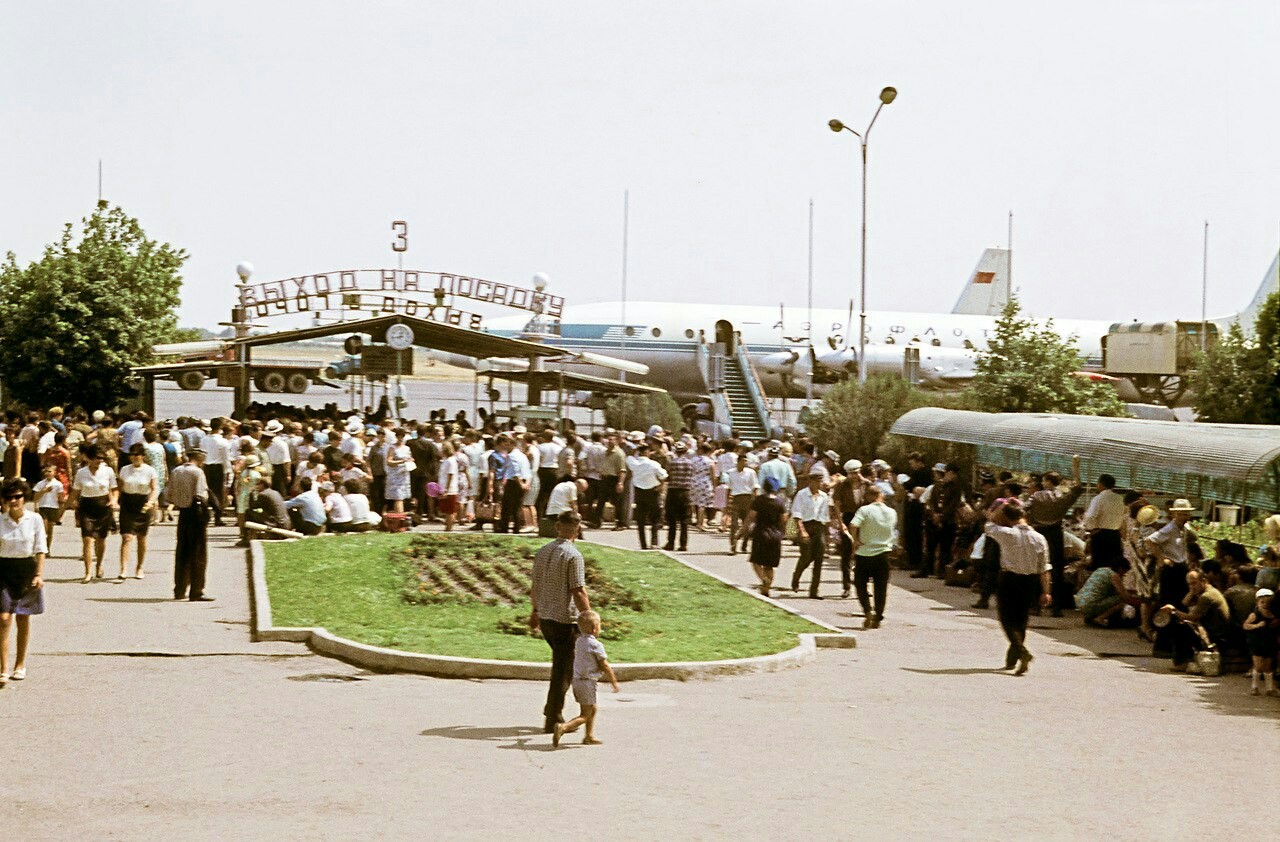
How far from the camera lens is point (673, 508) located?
79.4ft

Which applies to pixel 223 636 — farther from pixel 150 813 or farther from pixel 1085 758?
pixel 1085 758

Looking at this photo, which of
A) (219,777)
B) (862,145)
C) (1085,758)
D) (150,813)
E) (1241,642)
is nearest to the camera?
(150,813)

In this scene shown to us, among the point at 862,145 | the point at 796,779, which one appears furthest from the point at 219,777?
the point at 862,145

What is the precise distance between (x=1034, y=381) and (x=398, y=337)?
596 inches

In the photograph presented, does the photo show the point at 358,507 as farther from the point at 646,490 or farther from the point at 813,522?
the point at 813,522

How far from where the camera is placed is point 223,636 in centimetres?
1470

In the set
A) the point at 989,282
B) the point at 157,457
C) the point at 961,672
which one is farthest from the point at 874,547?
the point at 989,282

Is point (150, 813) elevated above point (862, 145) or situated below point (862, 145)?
below

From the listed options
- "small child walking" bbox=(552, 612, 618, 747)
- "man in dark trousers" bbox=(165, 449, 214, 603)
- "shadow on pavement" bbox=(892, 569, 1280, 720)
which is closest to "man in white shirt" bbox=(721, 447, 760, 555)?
"shadow on pavement" bbox=(892, 569, 1280, 720)

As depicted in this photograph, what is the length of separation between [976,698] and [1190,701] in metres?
1.89

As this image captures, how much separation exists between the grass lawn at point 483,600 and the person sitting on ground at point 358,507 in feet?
3.55

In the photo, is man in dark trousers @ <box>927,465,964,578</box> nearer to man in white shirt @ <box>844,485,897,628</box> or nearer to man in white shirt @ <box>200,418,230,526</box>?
man in white shirt @ <box>844,485,897,628</box>

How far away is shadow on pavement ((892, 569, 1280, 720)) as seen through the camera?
41.8ft

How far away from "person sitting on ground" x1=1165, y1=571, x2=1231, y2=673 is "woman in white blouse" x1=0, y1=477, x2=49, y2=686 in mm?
10434
